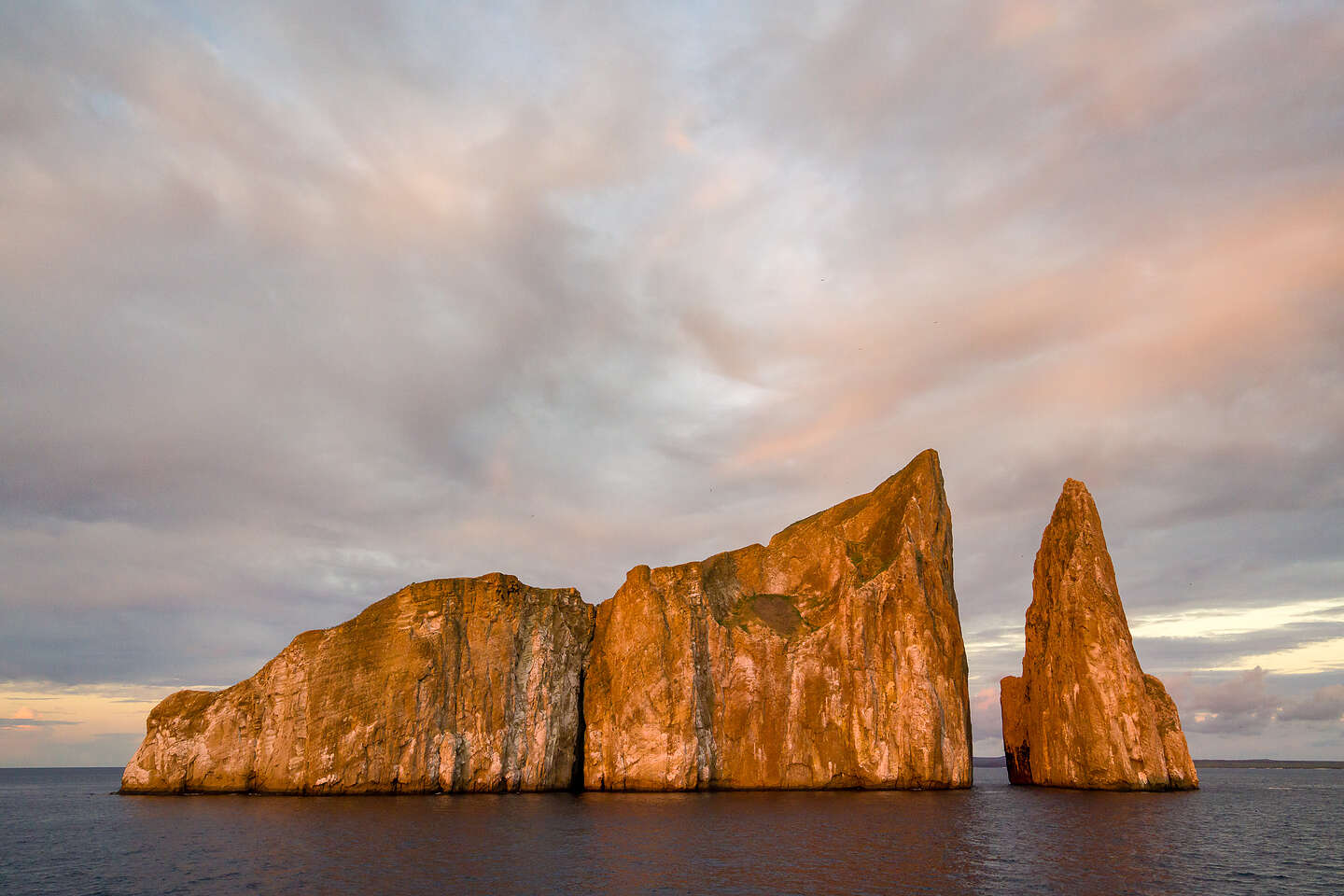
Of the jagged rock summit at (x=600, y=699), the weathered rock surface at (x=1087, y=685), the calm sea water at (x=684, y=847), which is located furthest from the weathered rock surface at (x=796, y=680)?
the calm sea water at (x=684, y=847)

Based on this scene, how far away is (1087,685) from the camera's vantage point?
76625 mm

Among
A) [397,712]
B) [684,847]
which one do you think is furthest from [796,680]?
[684,847]

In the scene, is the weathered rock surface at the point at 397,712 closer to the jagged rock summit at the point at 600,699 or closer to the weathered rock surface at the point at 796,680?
the jagged rock summit at the point at 600,699

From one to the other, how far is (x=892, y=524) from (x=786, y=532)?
13.5 m

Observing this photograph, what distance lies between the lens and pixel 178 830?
51906 mm

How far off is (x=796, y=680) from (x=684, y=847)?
42207 millimetres

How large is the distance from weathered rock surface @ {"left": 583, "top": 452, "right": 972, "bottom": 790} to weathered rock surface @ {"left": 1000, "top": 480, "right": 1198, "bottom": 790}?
8746 mm

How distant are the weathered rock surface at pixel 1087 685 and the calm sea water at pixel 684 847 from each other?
629cm

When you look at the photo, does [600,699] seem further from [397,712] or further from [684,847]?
[684,847]

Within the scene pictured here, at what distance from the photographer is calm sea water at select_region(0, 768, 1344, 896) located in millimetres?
33844

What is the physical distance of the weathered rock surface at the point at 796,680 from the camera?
78688mm

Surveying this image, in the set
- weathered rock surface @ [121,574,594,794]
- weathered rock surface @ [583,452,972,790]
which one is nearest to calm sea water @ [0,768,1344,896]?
weathered rock surface @ [121,574,594,794]

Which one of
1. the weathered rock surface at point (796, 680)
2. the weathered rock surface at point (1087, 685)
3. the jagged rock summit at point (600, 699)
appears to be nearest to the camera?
the weathered rock surface at point (1087, 685)

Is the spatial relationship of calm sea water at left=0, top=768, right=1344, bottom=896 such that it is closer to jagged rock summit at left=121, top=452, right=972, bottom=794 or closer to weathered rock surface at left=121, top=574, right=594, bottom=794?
weathered rock surface at left=121, top=574, right=594, bottom=794
